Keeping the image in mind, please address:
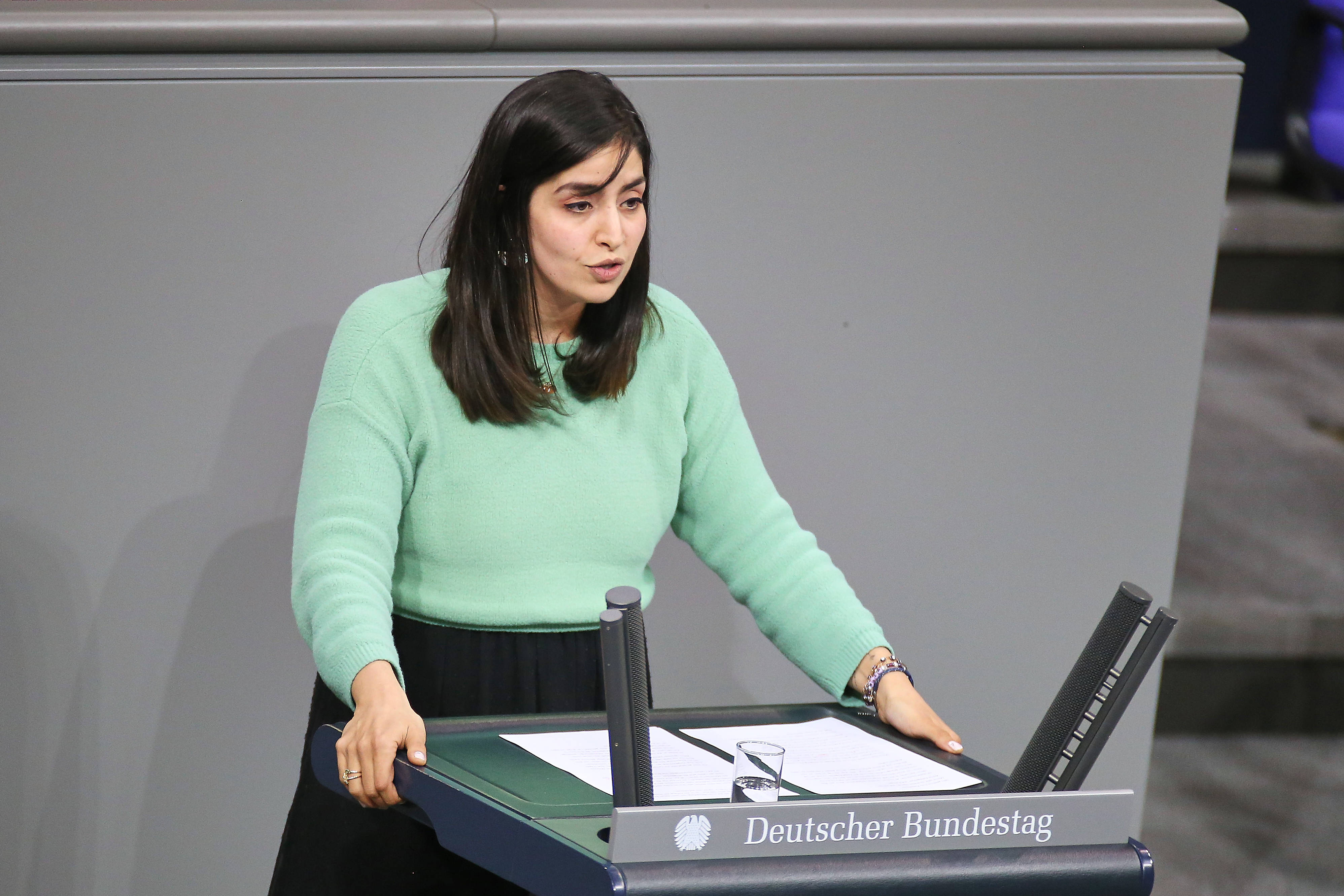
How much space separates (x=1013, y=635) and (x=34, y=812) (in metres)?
1.45

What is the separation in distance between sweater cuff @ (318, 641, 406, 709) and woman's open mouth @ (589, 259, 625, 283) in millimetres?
410

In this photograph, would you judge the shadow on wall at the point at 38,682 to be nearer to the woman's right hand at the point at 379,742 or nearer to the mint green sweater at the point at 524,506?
the mint green sweater at the point at 524,506

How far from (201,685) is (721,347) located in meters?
0.87

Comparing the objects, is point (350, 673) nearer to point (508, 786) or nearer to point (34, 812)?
point (508, 786)

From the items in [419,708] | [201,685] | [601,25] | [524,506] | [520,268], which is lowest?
[201,685]

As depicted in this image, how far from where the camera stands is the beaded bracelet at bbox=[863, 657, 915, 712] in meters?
1.58

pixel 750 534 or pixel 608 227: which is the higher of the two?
pixel 608 227

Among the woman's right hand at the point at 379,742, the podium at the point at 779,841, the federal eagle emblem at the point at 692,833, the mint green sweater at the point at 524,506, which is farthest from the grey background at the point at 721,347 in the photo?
the federal eagle emblem at the point at 692,833

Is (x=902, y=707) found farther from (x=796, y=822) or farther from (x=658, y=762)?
(x=796, y=822)

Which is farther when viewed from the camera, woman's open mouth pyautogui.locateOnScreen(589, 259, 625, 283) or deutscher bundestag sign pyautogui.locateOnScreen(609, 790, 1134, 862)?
woman's open mouth pyautogui.locateOnScreen(589, 259, 625, 283)

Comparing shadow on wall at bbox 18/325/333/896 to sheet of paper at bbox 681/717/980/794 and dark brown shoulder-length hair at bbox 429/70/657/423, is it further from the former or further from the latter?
sheet of paper at bbox 681/717/980/794

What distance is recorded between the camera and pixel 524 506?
1.58 metres

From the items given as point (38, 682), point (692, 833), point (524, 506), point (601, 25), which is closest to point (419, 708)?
point (524, 506)

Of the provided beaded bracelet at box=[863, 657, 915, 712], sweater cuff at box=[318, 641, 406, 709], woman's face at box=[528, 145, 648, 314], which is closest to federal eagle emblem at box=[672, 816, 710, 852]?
sweater cuff at box=[318, 641, 406, 709]
